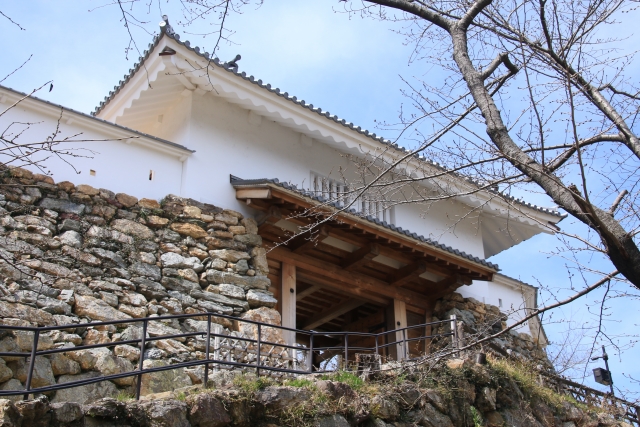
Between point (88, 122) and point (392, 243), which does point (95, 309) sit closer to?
point (88, 122)

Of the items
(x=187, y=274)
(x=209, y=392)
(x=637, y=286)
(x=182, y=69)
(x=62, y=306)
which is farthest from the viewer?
(x=182, y=69)

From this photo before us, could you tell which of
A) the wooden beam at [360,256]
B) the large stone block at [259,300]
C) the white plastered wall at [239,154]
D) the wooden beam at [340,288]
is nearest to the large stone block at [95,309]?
the large stone block at [259,300]

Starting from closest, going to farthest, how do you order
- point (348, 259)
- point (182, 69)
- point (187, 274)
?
point (187, 274), point (182, 69), point (348, 259)

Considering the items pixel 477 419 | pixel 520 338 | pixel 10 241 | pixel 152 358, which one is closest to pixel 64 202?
pixel 10 241

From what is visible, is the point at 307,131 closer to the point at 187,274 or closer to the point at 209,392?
the point at 187,274

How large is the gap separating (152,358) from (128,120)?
5224mm

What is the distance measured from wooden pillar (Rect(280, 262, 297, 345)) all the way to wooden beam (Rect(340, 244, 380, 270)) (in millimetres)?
1050

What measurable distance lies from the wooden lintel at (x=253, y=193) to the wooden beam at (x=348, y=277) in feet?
3.14

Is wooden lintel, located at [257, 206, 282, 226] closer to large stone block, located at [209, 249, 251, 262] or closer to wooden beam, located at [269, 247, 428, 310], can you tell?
wooden beam, located at [269, 247, 428, 310]

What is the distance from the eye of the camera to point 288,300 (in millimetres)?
10602

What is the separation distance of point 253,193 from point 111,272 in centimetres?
245

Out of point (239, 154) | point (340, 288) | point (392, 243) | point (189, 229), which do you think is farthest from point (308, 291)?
point (189, 229)

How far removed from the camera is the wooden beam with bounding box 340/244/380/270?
37.0 feet

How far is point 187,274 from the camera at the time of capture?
9.31m
